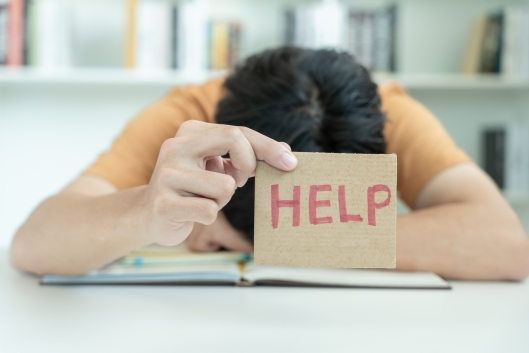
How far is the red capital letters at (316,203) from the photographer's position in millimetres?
558

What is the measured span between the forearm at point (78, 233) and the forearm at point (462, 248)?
444 millimetres

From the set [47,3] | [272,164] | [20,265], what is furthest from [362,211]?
[47,3]

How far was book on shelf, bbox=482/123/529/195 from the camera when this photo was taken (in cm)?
214

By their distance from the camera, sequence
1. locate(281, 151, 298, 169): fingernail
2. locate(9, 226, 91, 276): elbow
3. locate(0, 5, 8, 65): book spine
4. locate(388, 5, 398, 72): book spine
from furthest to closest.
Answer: locate(388, 5, 398, 72): book spine, locate(0, 5, 8, 65): book spine, locate(9, 226, 91, 276): elbow, locate(281, 151, 298, 169): fingernail

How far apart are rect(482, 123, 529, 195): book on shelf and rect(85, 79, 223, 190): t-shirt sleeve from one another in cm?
141

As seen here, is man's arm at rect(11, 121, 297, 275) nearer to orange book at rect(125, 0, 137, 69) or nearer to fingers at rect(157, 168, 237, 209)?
fingers at rect(157, 168, 237, 209)

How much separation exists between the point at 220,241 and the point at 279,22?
137cm

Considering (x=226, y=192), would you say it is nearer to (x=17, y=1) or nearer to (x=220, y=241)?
(x=220, y=241)

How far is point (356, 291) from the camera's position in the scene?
821 millimetres

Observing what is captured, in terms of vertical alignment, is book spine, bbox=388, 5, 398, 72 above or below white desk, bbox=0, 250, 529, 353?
above

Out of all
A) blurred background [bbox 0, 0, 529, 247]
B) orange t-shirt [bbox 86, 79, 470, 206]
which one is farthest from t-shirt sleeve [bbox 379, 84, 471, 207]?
blurred background [bbox 0, 0, 529, 247]

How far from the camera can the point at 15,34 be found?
190 centimetres

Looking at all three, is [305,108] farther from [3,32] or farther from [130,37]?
[3,32]

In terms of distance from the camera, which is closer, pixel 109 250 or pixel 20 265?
pixel 109 250
